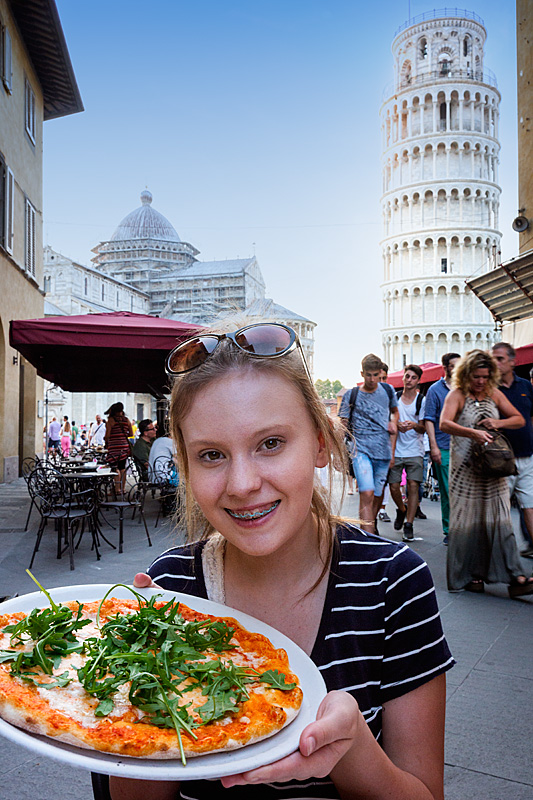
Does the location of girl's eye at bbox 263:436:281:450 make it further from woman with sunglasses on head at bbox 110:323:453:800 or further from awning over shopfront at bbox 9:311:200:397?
awning over shopfront at bbox 9:311:200:397

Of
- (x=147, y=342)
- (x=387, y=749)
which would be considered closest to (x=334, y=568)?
(x=387, y=749)

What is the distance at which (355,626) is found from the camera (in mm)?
1426

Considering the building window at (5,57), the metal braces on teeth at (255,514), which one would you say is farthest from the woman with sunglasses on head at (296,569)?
the building window at (5,57)

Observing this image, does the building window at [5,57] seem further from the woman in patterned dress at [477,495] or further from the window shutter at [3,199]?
the woman in patterned dress at [477,495]

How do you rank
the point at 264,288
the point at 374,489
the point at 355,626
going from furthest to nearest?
1. the point at 264,288
2. the point at 374,489
3. the point at 355,626

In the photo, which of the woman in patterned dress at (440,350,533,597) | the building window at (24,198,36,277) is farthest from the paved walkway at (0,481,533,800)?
the building window at (24,198,36,277)

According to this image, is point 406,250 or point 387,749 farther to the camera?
point 406,250

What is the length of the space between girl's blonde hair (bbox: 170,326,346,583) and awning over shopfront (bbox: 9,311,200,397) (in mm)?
4844

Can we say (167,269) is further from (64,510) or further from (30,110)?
(64,510)

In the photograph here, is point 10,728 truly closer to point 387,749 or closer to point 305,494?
point 305,494

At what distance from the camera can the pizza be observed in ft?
3.18

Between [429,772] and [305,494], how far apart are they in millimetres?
628

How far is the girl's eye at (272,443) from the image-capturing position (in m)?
1.32

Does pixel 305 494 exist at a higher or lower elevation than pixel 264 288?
lower
